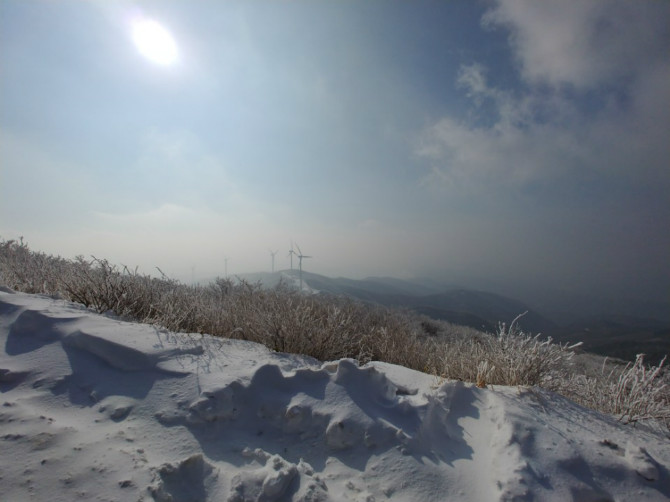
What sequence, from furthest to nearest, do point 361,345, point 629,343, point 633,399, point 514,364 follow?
point 629,343 → point 361,345 → point 514,364 → point 633,399

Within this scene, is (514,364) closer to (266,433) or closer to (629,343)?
(266,433)

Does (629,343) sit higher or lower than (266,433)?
lower

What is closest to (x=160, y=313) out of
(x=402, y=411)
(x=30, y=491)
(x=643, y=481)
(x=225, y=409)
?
(x=225, y=409)

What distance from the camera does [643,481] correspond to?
239 centimetres

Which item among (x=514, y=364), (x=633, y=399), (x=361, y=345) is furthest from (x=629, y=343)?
(x=514, y=364)

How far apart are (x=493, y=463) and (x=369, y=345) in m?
3.94

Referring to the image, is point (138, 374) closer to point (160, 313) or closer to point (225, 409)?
point (225, 409)

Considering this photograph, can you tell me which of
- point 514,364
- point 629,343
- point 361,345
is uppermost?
point 514,364

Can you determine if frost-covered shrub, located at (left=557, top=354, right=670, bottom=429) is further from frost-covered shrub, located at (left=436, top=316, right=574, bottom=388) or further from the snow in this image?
frost-covered shrub, located at (left=436, top=316, right=574, bottom=388)

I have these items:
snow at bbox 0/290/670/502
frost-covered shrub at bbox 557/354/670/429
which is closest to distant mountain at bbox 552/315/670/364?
frost-covered shrub at bbox 557/354/670/429

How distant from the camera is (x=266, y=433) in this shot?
8.27 feet

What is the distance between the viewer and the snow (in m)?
1.99

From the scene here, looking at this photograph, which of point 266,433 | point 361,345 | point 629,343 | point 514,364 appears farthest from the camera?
point 629,343

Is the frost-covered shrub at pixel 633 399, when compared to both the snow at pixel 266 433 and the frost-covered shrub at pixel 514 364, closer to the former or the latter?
the snow at pixel 266 433
